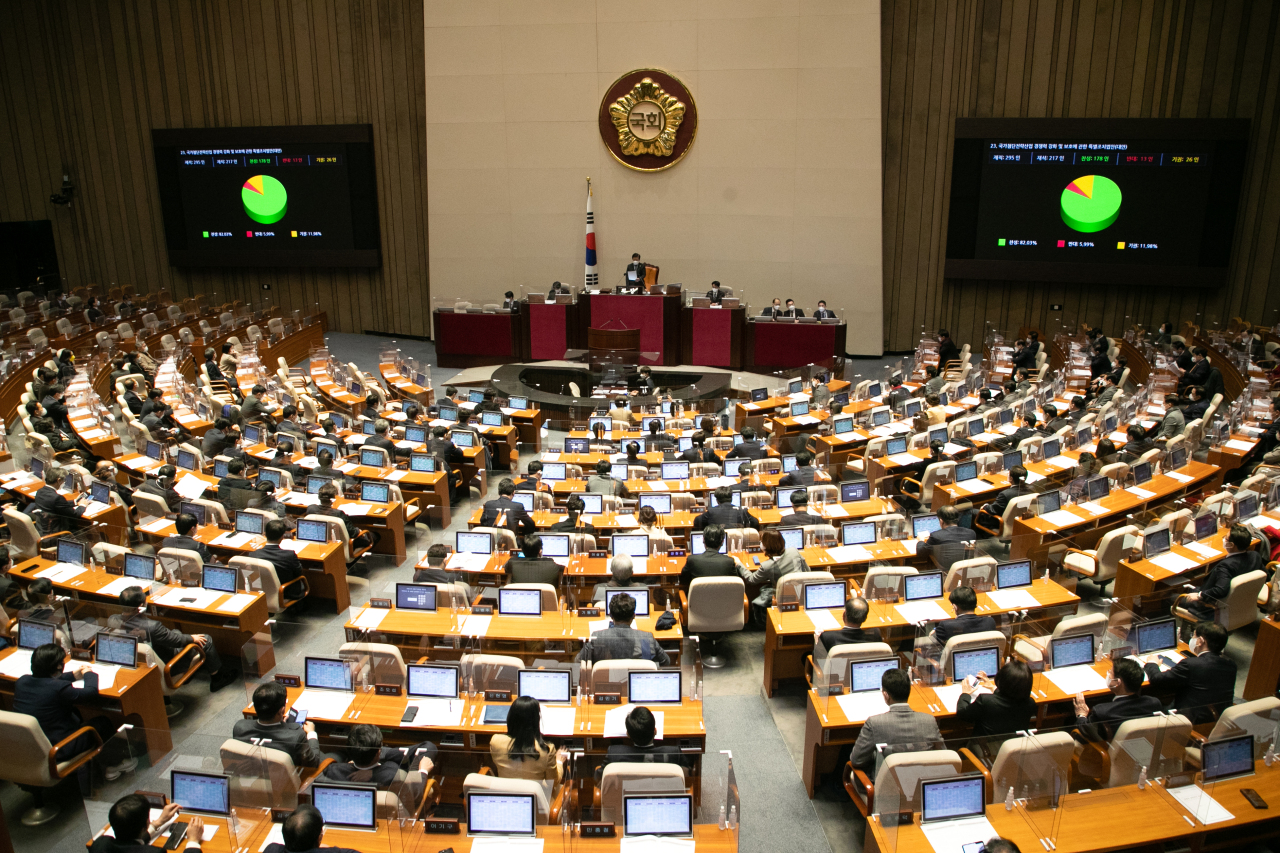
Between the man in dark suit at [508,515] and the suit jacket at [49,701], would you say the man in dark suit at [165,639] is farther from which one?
the man in dark suit at [508,515]

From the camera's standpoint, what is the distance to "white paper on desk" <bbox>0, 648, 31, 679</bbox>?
21.0 ft

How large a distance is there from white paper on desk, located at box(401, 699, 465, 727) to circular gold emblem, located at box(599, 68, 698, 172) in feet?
53.6

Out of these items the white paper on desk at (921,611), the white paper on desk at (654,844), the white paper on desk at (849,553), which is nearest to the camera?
the white paper on desk at (654,844)

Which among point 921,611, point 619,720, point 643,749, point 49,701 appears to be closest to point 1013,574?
point 921,611

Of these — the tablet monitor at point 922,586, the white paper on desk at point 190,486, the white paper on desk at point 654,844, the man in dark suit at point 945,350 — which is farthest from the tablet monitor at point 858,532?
the man in dark suit at point 945,350

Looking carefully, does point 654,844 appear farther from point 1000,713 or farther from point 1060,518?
point 1060,518

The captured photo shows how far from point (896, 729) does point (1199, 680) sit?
2.16m

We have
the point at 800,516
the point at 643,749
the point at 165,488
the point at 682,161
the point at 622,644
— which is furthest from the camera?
the point at 682,161

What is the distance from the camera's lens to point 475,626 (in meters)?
7.00

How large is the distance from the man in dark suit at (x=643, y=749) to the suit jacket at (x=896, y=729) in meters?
1.12

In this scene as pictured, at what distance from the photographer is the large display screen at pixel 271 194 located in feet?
70.5

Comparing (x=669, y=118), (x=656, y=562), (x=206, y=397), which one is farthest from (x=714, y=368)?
(x=656, y=562)

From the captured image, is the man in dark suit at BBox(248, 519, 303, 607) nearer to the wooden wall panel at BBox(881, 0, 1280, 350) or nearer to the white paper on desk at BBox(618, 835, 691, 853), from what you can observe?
the white paper on desk at BBox(618, 835, 691, 853)

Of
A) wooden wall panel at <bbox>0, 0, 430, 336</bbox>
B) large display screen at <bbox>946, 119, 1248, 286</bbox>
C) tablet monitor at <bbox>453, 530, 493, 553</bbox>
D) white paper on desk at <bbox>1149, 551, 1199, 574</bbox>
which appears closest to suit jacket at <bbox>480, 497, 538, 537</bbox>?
tablet monitor at <bbox>453, 530, 493, 553</bbox>
